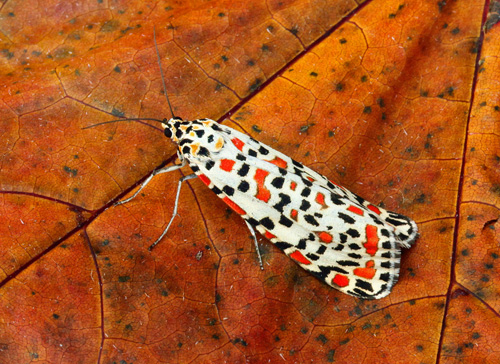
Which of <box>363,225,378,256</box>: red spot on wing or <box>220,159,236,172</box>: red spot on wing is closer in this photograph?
<box>363,225,378,256</box>: red spot on wing

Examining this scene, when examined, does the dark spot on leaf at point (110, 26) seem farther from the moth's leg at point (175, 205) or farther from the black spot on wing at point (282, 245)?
the black spot on wing at point (282, 245)

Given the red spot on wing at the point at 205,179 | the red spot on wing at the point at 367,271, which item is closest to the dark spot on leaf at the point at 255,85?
the red spot on wing at the point at 205,179

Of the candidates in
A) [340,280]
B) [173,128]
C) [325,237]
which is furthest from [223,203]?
[340,280]

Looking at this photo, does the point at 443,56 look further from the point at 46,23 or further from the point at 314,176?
the point at 46,23

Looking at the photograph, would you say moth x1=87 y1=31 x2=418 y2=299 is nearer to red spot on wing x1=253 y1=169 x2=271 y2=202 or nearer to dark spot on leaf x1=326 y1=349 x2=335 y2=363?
red spot on wing x1=253 y1=169 x2=271 y2=202

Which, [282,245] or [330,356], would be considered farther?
[282,245]

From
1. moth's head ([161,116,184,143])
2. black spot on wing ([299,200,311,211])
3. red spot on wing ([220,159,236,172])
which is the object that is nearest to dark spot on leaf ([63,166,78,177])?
moth's head ([161,116,184,143])

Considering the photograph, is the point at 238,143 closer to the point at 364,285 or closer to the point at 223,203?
the point at 223,203
